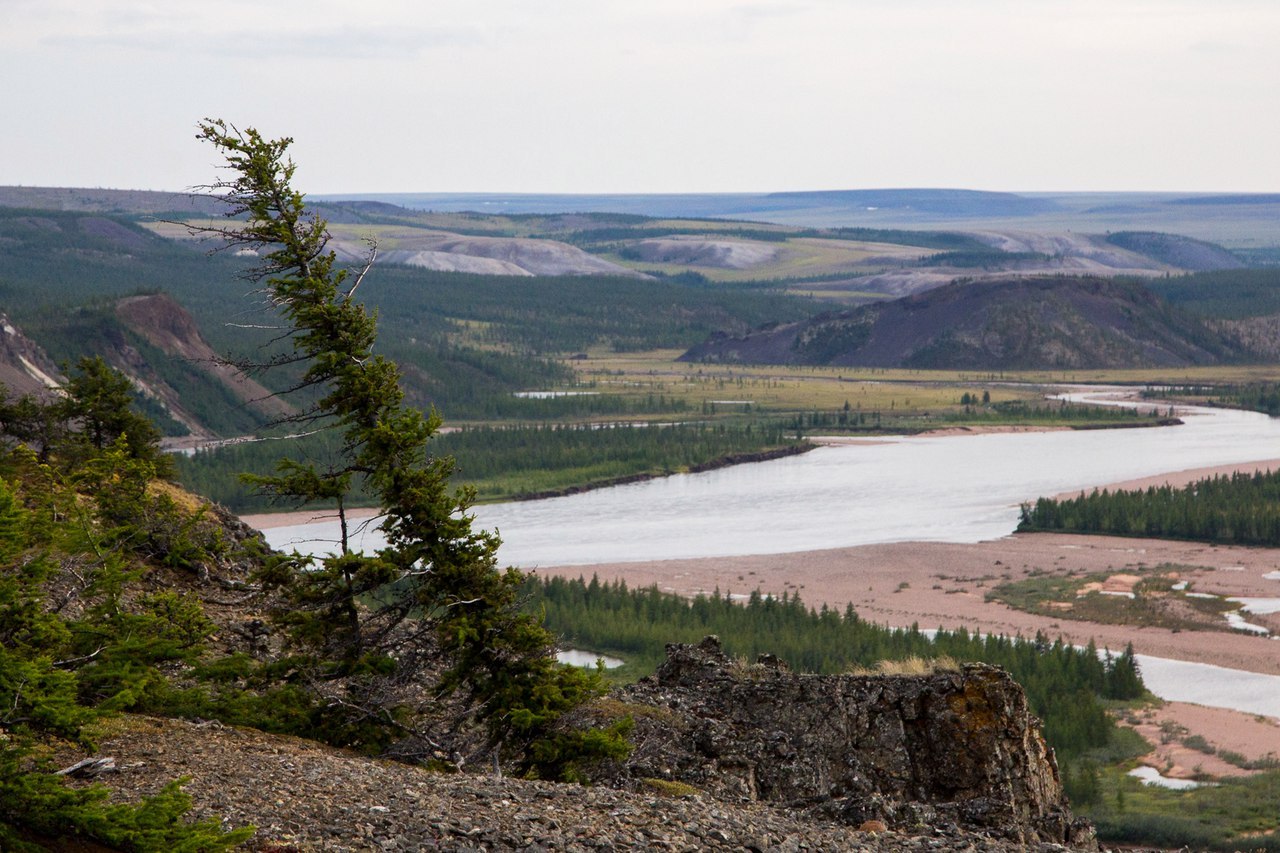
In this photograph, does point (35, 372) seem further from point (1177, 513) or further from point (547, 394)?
point (1177, 513)

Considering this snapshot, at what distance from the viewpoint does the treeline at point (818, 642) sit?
1674 inches

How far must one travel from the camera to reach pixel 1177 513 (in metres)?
75.9

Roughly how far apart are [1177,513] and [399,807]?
64912mm

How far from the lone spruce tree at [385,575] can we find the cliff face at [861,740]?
2542 millimetres

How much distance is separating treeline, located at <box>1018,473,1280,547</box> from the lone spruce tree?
58242 mm

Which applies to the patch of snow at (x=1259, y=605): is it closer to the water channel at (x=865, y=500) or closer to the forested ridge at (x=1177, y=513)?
the water channel at (x=865, y=500)

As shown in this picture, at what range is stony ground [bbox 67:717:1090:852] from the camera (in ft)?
52.5

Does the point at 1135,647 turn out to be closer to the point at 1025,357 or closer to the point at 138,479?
the point at 138,479

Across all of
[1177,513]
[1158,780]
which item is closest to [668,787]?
[1158,780]

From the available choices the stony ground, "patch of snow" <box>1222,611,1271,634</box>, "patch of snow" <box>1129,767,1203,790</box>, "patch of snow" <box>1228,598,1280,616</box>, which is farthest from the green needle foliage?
"patch of snow" <box>1228,598,1280,616</box>

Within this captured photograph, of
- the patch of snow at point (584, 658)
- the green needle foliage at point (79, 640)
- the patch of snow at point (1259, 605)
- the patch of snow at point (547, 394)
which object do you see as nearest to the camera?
the green needle foliage at point (79, 640)

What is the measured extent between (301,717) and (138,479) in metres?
6.15

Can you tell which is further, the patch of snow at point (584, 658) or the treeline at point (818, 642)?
the patch of snow at point (584, 658)

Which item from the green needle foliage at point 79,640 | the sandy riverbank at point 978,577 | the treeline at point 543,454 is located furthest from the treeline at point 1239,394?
the green needle foliage at point 79,640
